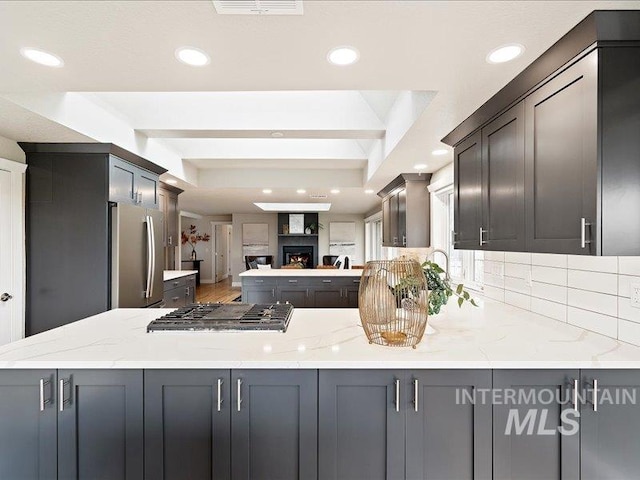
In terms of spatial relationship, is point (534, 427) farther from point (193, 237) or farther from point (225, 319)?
point (193, 237)

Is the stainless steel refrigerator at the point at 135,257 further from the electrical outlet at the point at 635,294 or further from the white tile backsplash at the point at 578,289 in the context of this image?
the electrical outlet at the point at 635,294

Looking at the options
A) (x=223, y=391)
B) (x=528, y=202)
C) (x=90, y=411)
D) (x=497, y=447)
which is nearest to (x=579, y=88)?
(x=528, y=202)

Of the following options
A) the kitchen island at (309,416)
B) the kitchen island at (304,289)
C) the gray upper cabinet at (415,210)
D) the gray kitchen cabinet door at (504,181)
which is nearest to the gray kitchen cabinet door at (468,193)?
the gray kitchen cabinet door at (504,181)

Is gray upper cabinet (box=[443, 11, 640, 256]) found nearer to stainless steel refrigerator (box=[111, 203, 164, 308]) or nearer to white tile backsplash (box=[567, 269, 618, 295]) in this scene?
white tile backsplash (box=[567, 269, 618, 295])

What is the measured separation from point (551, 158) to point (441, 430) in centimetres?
130

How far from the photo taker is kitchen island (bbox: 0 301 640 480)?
1383 millimetres

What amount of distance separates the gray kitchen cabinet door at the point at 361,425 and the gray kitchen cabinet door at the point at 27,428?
3.70 ft

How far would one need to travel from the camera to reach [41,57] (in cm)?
164

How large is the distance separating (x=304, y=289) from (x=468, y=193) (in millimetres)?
3121

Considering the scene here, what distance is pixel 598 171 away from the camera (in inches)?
51.2

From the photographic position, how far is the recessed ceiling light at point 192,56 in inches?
61.6

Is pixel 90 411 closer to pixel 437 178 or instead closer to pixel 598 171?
pixel 598 171

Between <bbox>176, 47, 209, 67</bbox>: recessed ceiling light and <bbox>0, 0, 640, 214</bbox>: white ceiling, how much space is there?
0.12 feet

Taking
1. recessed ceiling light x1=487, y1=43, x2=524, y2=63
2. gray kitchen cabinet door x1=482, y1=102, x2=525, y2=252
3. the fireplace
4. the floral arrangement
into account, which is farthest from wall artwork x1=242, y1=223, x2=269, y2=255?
recessed ceiling light x1=487, y1=43, x2=524, y2=63
